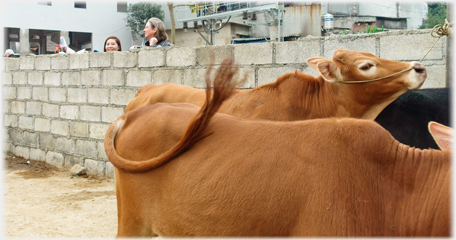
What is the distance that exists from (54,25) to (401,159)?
2555 cm

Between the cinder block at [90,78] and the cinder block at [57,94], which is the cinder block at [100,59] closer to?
the cinder block at [90,78]

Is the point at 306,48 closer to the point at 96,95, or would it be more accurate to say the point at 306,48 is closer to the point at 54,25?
the point at 96,95

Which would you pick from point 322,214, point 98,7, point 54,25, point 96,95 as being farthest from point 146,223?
point 98,7

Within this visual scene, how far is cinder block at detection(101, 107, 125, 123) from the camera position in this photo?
6705 millimetres

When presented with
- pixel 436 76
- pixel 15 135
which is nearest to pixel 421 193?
pixel 436 76

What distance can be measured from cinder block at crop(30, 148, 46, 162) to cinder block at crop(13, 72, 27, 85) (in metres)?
1.50

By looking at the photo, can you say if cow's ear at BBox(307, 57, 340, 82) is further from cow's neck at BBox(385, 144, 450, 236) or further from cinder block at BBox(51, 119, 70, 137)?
cinder block at BBox(51, 119, 70, 137)

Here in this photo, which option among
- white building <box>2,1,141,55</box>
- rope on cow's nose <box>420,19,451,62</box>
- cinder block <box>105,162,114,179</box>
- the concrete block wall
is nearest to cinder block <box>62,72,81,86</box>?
the concrete block wall

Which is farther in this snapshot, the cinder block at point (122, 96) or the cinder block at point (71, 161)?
the cinder block at point (71, 161)

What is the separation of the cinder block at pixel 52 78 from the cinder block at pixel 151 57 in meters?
2.40

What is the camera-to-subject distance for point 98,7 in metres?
27.4

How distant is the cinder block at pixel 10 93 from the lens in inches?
356

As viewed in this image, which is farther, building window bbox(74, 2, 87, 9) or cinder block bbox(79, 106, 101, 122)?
building window bbox(74, 2, 87, 9)

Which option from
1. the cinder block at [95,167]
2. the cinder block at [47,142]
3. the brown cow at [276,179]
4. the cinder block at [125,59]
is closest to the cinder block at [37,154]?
the cinder block at [47,142]
